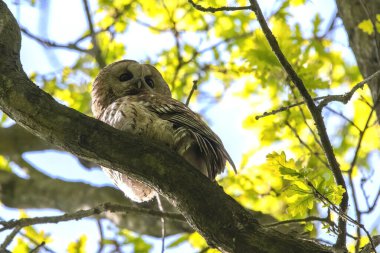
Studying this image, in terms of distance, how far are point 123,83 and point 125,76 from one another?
0.12 metres

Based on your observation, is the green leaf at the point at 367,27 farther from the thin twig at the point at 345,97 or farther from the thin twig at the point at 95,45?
the thin twig at the point at 95,45

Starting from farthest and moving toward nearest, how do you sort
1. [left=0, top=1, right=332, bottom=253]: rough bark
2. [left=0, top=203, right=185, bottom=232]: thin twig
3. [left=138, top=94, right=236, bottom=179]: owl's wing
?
[left=0, top=203, right=185, bottom=232]: thin twig → [left=138, top=94, right=236, bottom=179]: owl's wing → [left=0, top=1, right=332, bottom=253]: rough bark

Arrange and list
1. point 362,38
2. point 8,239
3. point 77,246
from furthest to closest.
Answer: point 77,246 < point 362,38 < point 8,239

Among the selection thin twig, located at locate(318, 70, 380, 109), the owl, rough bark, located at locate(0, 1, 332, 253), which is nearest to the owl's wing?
the owl

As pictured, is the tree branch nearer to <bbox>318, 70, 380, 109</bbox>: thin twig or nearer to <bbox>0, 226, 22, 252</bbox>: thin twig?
<bbox>318, 70, 380, 109</bbox>: thin twig

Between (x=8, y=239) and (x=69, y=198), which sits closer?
(x=8, y=239)

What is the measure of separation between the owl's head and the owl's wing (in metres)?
1.22

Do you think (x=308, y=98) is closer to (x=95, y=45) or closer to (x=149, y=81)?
(x=149, y=81)

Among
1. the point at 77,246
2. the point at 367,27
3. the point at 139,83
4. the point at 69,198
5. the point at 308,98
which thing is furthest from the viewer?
the point at 69,198

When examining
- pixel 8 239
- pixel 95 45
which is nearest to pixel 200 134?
pixel 8 239

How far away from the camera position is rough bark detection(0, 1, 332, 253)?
108 inches

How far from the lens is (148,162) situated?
2.81 meters

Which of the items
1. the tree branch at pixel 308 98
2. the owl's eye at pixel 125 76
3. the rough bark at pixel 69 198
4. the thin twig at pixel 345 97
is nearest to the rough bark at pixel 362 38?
the thin twig at pixel 345 97

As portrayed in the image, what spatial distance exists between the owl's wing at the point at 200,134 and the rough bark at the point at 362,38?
4.62 ft
